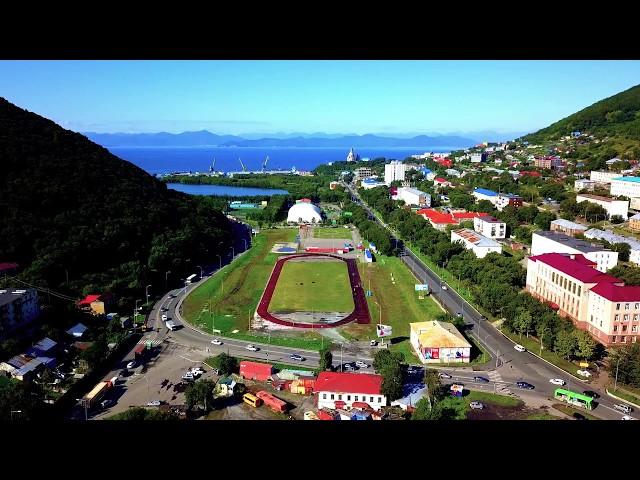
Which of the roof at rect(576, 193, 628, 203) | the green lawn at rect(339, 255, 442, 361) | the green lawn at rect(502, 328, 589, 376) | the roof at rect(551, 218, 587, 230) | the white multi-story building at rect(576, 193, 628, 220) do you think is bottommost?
the green lawn at rect(502, 328, 589, 376)

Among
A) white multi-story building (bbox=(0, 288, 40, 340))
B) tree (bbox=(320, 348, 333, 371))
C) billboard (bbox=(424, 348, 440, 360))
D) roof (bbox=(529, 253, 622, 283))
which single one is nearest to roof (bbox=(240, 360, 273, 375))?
tree (bbox=(320, 348, 333, 371))

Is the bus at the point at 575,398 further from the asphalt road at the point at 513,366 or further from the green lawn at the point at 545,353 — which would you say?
the green lawn at the point at 545,353

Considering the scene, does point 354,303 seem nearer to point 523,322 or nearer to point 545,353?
point 523,322

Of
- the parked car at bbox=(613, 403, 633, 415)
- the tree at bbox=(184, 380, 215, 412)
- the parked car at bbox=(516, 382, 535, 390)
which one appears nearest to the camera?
the tree at bbox=(184, 380, 215, 412)

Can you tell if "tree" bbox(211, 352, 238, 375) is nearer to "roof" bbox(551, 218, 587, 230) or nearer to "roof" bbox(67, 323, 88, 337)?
"roof" bbox(67, 323, 88, 337)

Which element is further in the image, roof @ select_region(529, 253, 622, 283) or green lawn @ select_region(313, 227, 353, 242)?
green lawn @ select_region(313, 227, 353, 242)
